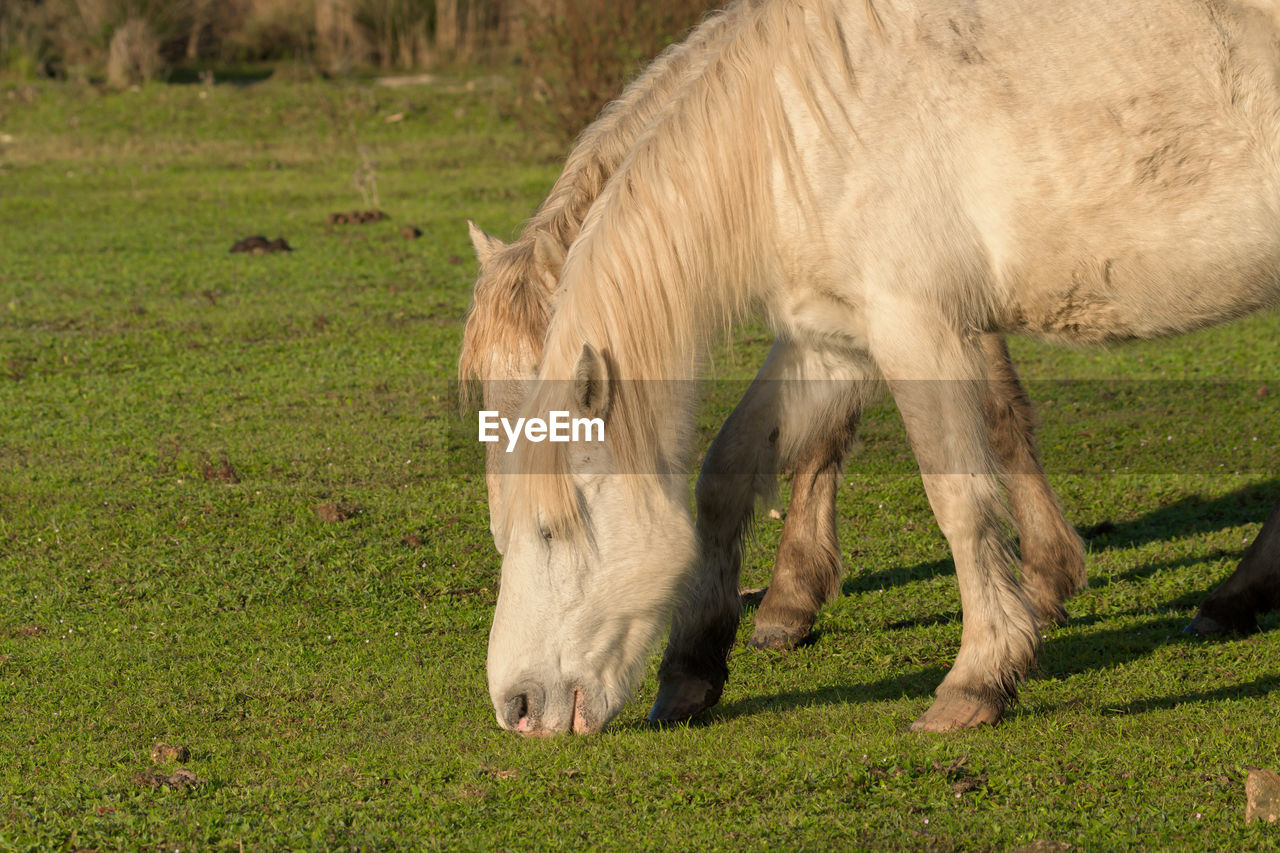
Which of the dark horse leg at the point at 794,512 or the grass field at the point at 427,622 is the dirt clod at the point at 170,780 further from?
the dark horse leg at the point at 794,512

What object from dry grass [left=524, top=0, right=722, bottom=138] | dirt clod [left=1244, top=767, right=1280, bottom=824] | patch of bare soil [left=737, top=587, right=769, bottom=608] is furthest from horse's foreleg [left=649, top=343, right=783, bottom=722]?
dry grass [left=524, top=0, right=722, bottom=138]

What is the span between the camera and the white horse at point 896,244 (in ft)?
13.1

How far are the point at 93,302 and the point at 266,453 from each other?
440 centimetres

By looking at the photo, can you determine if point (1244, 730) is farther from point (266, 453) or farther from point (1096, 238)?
point (266, 453)

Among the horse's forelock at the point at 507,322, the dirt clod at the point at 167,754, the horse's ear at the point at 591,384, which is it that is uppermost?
the horse's forelock at the point at 507,322

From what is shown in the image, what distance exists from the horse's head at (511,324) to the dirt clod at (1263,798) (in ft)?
6.93

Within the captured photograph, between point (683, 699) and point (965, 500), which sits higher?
point (965, 500)

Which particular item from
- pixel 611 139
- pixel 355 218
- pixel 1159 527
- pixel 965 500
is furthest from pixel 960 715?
pixel 355 218

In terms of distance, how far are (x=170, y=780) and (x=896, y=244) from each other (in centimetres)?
251

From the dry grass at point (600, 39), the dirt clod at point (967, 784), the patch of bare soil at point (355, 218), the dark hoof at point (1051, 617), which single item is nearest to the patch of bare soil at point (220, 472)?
the dark hoof at point (1051, 617)

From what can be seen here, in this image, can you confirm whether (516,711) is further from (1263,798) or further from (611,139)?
(1263,798)

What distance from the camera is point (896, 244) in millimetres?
4074

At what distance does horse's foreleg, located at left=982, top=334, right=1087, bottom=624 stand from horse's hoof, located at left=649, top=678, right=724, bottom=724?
1.57 metres

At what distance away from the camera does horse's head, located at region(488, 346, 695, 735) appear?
3912 mm
